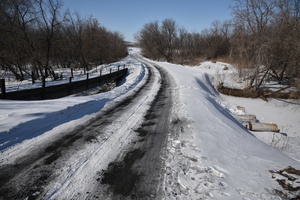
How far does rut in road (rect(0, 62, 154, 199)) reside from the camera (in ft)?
9.36

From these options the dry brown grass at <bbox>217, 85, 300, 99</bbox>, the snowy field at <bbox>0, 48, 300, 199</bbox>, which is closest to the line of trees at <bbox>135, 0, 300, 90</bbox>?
the dry brown grass at <bbox>217, 85, 300, 99</bbox>

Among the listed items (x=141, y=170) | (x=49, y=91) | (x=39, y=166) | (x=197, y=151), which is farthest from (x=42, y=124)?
(x=49, y=91)

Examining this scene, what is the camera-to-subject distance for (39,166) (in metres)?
3.53

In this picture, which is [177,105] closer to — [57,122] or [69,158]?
[57,122]

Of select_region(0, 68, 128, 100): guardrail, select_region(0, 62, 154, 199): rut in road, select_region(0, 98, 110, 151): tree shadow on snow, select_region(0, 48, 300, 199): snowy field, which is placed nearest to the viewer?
select_region(0, 62, 154, 199): rut in road

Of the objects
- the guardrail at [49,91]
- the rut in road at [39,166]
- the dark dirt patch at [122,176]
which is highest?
the guardrail at [49,91]

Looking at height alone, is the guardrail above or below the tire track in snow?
above

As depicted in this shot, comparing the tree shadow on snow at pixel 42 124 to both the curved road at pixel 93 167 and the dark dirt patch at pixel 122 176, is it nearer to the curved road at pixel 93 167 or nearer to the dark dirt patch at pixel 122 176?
the curved road at pixel 93 167

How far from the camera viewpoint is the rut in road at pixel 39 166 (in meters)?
2.85

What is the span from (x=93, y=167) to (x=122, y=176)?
641mm

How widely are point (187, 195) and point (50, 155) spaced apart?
2.88 metres

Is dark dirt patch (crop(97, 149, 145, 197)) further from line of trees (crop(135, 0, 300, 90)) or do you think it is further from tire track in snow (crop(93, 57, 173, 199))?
line of trees (crop(135, 0, 300, 90))

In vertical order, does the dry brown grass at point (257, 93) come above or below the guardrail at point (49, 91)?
below

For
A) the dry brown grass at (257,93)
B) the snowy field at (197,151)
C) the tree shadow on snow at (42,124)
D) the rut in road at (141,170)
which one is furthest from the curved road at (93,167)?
the dry brown grass at (257,93)
